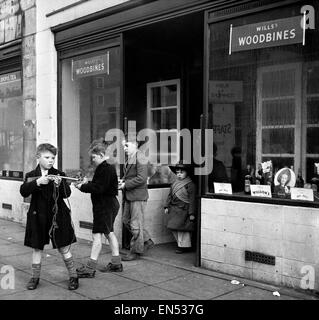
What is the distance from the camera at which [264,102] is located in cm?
587

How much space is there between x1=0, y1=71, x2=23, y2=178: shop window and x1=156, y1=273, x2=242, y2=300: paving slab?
550cm

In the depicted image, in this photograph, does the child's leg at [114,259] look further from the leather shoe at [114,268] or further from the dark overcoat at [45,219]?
the dark overcoat at [45,219]

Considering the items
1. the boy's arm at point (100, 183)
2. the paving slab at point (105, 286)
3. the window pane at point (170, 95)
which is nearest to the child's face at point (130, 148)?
the boy's arm at point (100, 183)

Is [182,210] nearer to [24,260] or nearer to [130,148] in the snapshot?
[130,148]

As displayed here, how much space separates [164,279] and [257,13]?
3.50m

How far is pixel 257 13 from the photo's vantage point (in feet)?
18.5

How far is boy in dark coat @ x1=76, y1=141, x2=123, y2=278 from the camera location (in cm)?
552

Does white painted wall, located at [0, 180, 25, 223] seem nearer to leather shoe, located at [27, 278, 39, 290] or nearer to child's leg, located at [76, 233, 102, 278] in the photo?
child's leg, located at [76, 233, 102, 278]

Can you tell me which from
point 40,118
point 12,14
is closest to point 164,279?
point 40,118

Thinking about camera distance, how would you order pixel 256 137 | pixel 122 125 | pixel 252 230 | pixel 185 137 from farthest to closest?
pixel 185 137 → pixel 122 125 → pixel 256 137 → pixel 252 230

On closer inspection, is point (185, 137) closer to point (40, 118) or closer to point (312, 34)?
point (40, 118)

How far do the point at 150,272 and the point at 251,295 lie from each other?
4.85 feet

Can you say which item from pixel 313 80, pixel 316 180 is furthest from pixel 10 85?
pixel 316 180

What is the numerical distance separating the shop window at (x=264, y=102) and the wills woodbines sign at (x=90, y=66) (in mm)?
2370
